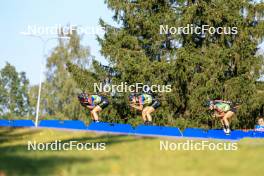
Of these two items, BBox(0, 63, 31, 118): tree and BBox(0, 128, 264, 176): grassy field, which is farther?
BBox(0, 63, 31, 118): tree

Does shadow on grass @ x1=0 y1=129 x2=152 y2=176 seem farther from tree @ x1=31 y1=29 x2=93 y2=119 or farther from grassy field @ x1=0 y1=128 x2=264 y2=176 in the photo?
tree @ x1=31 y1=29 x2=93 y2=119

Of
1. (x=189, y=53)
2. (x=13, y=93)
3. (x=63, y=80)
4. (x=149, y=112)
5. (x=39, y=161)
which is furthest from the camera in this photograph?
(x=13, y=93)

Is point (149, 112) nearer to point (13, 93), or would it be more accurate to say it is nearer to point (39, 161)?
point (39, 161)

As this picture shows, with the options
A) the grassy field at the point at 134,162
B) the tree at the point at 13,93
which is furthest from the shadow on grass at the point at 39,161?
the tree at the point at 13,93

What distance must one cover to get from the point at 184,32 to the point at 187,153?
74.5 feet

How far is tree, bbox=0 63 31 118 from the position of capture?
95812 mm

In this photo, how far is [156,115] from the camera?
3303cm

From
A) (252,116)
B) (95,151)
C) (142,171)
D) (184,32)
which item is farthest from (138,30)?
(142,171)

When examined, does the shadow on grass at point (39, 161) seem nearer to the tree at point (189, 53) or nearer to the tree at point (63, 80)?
the tree at point (189, 53)

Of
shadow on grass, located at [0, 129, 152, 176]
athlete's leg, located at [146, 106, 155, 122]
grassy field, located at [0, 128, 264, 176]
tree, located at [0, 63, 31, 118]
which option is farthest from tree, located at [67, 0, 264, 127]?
tree, located at [0, 63, 31, 118]

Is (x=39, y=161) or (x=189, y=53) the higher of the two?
(x=189, y=53)

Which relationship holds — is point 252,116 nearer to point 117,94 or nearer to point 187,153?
point 117,94

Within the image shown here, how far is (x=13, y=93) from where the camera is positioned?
327 ft

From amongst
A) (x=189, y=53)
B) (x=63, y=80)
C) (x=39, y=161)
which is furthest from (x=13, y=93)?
(x=39, y=161)
